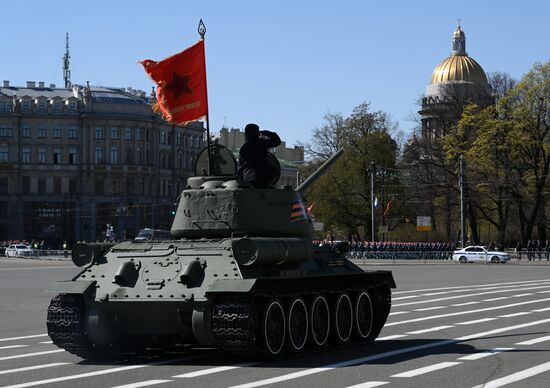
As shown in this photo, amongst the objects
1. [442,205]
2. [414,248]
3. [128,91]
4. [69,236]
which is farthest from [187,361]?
[128,91]

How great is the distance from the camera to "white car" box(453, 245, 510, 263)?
232 ft

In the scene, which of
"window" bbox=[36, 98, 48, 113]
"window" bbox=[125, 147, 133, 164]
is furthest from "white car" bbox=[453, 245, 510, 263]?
"window" bbox=[36, 98, 48, 113]

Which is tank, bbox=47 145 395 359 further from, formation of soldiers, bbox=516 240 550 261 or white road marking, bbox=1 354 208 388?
formation of soldiers, bbox=516 240 550 261

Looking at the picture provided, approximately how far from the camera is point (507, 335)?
18.9 m

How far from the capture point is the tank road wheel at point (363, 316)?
1775cm

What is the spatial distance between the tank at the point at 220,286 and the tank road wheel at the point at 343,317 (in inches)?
0.6

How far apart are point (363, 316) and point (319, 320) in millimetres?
1550

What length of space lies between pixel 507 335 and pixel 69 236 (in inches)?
4229

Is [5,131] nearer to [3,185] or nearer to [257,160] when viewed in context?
[3,185]

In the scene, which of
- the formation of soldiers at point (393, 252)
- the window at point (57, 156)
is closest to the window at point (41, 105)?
the window at point (57, 156)

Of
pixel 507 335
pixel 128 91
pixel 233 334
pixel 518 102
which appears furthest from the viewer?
pixel 128 91

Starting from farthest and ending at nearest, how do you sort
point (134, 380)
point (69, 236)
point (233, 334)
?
point (69, 236) → point (233, 334) → point (134, 380)

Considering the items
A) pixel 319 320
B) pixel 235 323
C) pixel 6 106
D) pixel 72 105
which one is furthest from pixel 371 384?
pixel 6 106

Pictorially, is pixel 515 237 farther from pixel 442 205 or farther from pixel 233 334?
pixel 233 334
